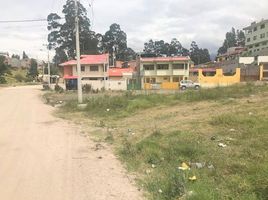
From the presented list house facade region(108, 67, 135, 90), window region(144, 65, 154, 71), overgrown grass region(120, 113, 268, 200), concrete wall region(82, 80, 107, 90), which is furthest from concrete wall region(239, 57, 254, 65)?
overgrown grass region(120, 113, 268, 200)

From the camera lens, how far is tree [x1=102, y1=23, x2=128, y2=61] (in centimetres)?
10650

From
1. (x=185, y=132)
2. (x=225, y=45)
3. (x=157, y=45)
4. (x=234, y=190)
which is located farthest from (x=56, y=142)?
(x=225, y=45)

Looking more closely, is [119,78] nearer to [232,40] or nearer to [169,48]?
[169,48]

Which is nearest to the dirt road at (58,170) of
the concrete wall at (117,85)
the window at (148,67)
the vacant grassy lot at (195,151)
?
the vacant grassy lot at (195,151)

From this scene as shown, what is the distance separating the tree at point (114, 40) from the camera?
106 metres

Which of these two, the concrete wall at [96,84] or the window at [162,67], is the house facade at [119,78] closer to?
the concrete wall at [96,84]

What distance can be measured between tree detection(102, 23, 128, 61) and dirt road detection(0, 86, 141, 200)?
91424mm

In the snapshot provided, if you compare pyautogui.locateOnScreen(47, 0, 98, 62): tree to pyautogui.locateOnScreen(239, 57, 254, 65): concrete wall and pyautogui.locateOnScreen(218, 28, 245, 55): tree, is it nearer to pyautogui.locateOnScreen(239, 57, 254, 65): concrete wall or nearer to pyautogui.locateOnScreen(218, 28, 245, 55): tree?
pyautogui.locateOnScreen(239, 57, 254, 65): concrete wall

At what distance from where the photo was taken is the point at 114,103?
2602cm

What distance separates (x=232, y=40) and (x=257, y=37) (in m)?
48.6

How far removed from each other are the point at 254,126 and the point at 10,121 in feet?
45.9

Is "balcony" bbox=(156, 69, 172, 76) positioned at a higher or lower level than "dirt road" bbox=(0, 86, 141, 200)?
higher

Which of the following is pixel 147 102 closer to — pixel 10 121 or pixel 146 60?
pixel 10 121

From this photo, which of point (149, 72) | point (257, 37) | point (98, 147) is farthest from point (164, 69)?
point (98, 147)
